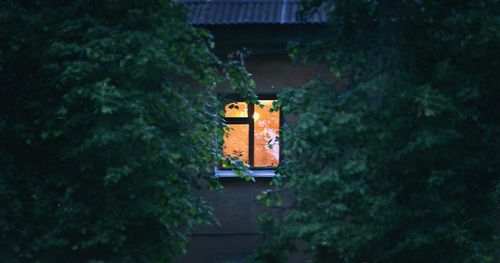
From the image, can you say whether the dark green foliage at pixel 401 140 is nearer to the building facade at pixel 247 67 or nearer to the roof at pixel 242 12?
the building facade at pixel 247 67

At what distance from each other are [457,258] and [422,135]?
1282 millimetres

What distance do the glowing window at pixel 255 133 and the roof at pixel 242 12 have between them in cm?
130

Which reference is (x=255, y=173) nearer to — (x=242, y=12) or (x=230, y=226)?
(x=230, y=226)

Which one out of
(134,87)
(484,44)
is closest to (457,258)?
(484,44)

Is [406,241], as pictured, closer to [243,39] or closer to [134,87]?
[134,87]

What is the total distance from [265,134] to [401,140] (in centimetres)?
419

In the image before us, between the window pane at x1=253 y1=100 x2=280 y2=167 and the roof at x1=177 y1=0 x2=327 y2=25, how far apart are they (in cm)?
132

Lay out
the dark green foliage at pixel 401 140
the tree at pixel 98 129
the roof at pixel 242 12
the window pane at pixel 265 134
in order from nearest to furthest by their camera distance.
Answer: the dark green foliage at pixel 401 140 < the tree at pixel 98 129 < the roof at pixel 242 12 < the window pane at pixel 265 134

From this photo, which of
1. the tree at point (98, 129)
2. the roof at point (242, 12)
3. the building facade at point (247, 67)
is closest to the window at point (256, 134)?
the building facade at point (247, 67)

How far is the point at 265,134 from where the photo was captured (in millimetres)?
11914

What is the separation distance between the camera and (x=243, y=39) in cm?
1109

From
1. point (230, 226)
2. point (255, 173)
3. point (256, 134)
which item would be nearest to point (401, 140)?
point (255, 173)

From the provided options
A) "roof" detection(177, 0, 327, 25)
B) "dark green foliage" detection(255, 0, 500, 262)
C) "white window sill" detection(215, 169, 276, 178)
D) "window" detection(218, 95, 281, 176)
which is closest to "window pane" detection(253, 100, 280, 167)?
"window" detection(218, 95, 281, 176)

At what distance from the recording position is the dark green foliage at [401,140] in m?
7.73
